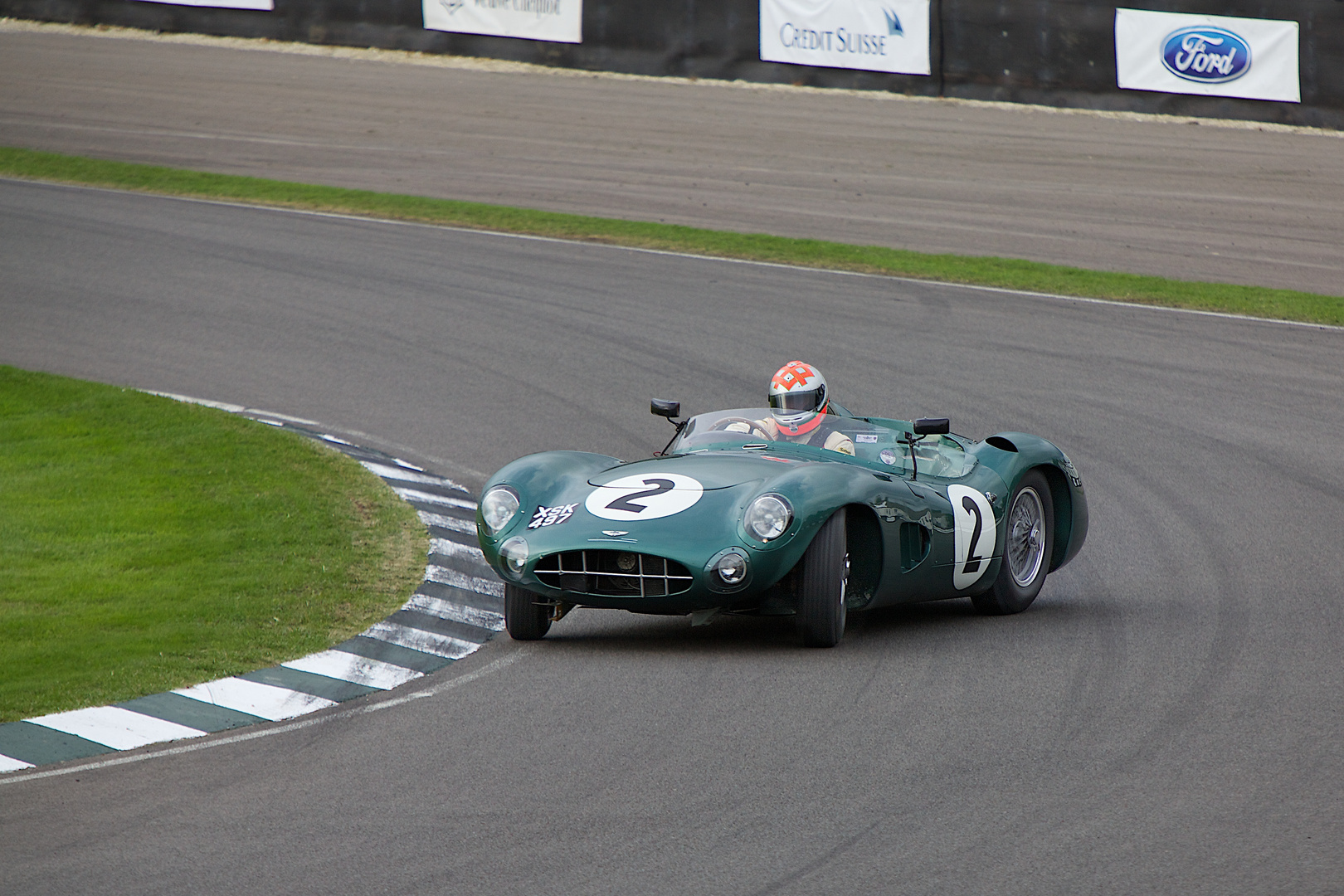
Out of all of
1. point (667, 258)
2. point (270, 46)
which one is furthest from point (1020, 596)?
point (270, 46)

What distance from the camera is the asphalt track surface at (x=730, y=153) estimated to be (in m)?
21.3

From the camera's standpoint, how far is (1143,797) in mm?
5621

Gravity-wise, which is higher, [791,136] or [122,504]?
[791,136]

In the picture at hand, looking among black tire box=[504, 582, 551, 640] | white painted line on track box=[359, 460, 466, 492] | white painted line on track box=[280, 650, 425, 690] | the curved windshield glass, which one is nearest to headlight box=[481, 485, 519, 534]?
black tire box=[504, 582, 551, 640]

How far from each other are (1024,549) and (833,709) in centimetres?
271

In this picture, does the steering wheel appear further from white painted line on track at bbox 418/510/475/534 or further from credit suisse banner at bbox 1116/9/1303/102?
credit suisse banner at bbox 1116/9/1303/102

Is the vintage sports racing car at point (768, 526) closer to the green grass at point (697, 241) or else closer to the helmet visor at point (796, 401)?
the helmet visor at point (796, 401)

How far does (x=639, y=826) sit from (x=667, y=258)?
1466 cm

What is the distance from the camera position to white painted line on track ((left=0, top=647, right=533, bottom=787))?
6.18 metres

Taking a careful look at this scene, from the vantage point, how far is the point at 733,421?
8.83m

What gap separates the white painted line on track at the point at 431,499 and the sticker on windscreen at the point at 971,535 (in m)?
3.79

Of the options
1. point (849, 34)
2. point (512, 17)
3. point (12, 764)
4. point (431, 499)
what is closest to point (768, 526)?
point (12, 764)

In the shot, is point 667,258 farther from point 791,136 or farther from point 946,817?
point 946,817

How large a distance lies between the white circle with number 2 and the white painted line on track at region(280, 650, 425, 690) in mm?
1158
